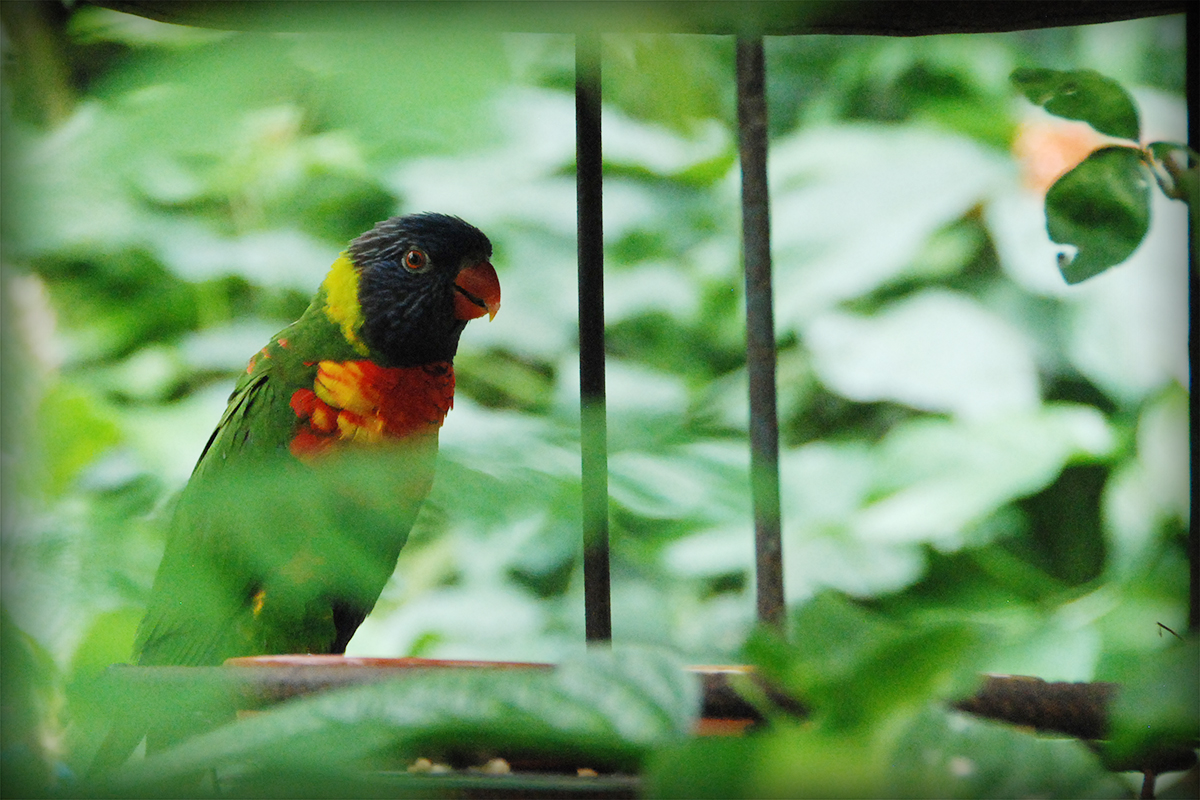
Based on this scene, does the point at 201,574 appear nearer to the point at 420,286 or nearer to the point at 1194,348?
the point at 1194,348

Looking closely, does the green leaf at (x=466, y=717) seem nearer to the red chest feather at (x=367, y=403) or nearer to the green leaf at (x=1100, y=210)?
the green leaf at (x=1100, y=210)

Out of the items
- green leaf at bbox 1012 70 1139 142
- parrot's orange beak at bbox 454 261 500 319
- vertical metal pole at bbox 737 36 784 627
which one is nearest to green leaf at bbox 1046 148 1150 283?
green leaf at bbox 1012 70 1139 142

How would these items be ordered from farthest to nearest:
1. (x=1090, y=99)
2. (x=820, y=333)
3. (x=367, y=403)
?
1. (x=820, y=333)
2. (x=367, y=403)
3. (x=1090, y=99)

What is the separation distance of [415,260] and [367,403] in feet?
0.55

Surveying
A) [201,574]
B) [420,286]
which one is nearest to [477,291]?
[420,286]

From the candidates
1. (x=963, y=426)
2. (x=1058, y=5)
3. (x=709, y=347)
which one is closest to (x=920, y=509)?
(x=963, y=426)

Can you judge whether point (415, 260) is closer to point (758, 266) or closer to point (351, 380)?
point (351, 380)

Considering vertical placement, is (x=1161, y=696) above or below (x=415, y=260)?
below

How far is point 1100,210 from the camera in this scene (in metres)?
0.39

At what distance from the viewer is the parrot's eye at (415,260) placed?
101 centimetres

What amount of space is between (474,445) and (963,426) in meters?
1.27

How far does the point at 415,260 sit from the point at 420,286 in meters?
0.03

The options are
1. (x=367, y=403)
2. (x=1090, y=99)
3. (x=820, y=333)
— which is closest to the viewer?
(x=1090, y=99)

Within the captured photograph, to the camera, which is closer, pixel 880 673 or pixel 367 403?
pixel 880 673
